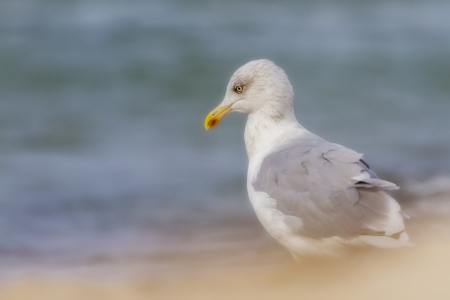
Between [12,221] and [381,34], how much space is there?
8.35 metres

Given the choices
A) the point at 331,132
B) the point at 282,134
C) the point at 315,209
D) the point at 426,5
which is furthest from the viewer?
the point at 426,5

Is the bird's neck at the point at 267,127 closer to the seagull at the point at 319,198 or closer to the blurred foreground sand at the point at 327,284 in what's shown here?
the seagull at the point at 319,198

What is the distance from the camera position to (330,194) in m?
3.67

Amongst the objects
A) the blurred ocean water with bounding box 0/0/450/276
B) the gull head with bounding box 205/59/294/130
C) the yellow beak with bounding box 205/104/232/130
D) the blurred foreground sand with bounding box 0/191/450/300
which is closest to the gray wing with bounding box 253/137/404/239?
the blurred foreground sand with bounding box 0/191/450/300

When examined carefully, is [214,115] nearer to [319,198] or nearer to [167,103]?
[319,198]

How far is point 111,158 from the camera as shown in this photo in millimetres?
7996

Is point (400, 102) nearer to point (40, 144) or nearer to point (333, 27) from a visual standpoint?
point (333, 27)

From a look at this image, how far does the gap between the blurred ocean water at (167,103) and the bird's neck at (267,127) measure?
5.50ft

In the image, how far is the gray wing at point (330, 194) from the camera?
3551 millimetres

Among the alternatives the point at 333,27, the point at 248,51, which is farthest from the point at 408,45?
the point at 248,51

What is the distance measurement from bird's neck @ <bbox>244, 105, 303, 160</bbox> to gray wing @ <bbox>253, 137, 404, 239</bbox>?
1.57 ft

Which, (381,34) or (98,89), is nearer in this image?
(98,89)

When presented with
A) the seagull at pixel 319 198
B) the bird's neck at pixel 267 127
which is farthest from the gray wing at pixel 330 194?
the bird's neck at pixel 267 127

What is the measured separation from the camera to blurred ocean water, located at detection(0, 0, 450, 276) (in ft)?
21.5
